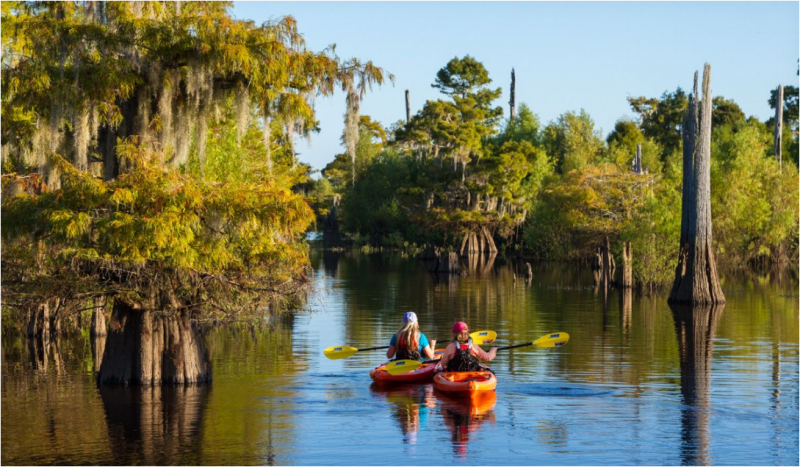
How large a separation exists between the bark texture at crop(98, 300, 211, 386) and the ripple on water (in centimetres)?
586

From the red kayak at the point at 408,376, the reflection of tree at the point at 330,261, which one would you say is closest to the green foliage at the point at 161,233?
the red kayak at the point at 408,376

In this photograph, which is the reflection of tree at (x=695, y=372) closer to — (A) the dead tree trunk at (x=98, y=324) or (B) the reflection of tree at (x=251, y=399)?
Result: (B) the reflection of tree at (x=251, y=399)

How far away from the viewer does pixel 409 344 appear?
20312mm

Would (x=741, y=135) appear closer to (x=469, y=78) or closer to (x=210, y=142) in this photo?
(x=469, y=78)

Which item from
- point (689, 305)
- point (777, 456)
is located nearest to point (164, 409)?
point (777, 456)

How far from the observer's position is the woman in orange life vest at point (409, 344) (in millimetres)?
20266

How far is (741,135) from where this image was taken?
60.2m

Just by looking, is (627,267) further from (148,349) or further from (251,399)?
(148,349)

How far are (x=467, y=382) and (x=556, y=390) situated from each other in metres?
1.86

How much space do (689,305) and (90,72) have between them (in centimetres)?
2294

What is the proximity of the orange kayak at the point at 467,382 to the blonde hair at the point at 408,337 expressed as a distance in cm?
181

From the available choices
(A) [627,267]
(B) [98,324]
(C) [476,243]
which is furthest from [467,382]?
(C) [476,243]

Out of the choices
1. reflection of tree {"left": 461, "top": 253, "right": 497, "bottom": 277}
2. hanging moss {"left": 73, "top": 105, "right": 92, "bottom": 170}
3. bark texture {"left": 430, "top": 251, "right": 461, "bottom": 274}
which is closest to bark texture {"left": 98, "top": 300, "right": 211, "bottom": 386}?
hanging moss {"left": 73, "top": 105, "right": 92, "bottom": 170}

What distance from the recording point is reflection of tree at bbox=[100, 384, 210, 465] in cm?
1414
